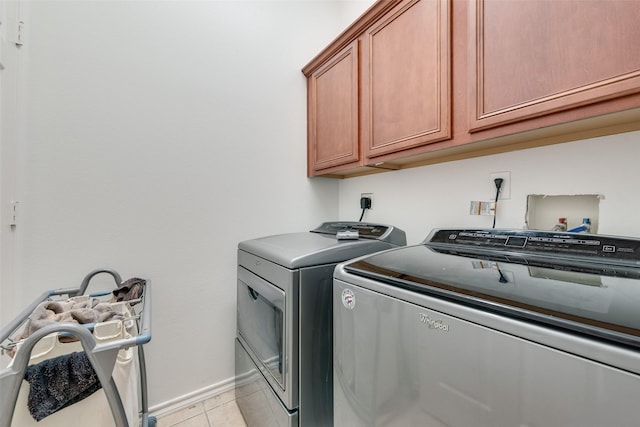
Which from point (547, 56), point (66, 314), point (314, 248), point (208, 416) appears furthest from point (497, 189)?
point (208, 416)

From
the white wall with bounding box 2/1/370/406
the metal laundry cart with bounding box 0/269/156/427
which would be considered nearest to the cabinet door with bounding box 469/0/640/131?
the white wall with bounding box 2/1/370/406

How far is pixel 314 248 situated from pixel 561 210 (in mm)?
1012

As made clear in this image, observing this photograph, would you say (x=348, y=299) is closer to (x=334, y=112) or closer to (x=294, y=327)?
(x=294, y=327)

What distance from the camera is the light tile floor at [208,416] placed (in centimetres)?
154

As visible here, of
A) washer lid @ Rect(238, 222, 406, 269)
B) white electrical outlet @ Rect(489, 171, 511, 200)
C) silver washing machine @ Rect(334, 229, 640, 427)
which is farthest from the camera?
white electrical outlet @ Rect(489, 171, 511, 200)

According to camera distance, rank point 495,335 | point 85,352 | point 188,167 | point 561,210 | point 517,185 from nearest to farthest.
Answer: point 495,335 < point 85,352 < point 561,210 < point 517,185 < point 188,167

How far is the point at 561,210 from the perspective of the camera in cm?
108

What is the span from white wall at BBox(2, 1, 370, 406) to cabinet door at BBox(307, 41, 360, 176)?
0.12m

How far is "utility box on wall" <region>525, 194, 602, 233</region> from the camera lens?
39.3 inches

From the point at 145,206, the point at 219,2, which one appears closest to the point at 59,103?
the point at 145,206

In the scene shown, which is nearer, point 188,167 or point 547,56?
point 547,56

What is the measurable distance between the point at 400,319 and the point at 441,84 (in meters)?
0.98

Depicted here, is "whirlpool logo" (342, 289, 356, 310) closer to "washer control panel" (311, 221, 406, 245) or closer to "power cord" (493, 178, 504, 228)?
"washer control panel" (311, 221, 406, 245)

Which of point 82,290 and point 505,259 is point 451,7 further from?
point 82,290
